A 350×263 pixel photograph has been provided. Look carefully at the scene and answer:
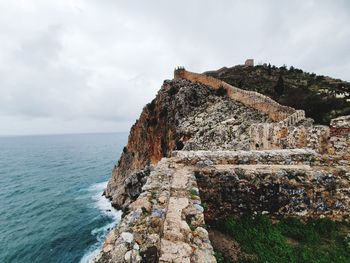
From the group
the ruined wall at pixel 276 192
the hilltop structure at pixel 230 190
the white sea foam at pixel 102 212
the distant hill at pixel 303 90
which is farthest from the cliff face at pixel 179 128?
the ruined wall at pixel 276 192

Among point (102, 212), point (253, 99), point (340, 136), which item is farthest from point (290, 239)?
point (102, 212)

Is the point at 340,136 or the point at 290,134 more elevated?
the point at 290,134

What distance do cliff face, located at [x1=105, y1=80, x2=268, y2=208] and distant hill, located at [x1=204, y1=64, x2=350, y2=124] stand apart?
9359 millimetres

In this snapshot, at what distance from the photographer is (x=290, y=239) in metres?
5.53

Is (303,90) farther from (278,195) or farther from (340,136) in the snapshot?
(278,195)

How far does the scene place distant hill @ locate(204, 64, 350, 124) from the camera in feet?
86.8

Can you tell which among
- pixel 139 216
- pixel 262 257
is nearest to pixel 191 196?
pixel 139 216

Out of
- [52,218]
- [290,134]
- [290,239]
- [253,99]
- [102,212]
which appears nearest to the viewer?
[290,239]

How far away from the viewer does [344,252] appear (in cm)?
505

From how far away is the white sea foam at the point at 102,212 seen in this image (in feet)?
82.7

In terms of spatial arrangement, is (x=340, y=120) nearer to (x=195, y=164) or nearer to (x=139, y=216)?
(x=195, y=164)

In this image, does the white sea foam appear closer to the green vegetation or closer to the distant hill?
the green vegetation

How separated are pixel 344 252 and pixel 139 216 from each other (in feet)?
15.1

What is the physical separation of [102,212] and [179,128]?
20723 mm
